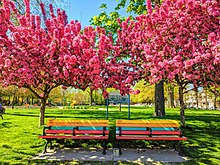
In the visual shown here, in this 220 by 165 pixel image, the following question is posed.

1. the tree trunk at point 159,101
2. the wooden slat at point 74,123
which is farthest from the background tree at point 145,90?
the wooden slat at point 74,123

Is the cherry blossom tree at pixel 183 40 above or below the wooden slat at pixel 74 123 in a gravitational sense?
above

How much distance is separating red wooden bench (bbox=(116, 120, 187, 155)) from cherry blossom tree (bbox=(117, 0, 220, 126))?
178 centimetres

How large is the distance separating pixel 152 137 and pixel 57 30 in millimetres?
4561

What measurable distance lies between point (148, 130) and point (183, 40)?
3.65 meters

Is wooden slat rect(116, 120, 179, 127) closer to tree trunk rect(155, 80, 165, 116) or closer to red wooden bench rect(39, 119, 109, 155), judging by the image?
red wooden bench rect(39, 119, 109, 155)

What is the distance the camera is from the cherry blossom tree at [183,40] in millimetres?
7941

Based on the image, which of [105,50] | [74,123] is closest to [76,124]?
[74,123]

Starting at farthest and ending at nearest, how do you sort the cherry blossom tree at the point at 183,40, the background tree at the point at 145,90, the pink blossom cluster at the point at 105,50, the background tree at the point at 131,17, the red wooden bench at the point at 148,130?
the background tree at the point at 145,90 → the background tree at the point at 131,17 → the cherry blossom tree at the point at 183,40 → the pink blossom cluster at the point at 105,50 → the red wooden bench at the point at 148,130

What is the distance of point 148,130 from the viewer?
24.3 ft

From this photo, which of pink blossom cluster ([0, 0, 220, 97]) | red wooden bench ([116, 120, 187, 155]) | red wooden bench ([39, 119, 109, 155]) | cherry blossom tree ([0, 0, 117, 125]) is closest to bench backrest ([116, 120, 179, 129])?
red wooden bench ([116, 120, 187, 155])

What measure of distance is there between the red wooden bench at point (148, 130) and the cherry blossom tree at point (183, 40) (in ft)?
5.84

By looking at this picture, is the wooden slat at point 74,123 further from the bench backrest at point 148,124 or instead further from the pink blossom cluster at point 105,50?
the pink blossom cluster at point 105,50

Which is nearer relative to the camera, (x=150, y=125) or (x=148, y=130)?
(x=150, y=125)

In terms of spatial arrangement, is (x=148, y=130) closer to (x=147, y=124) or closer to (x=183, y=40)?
(x=147, y=124)
